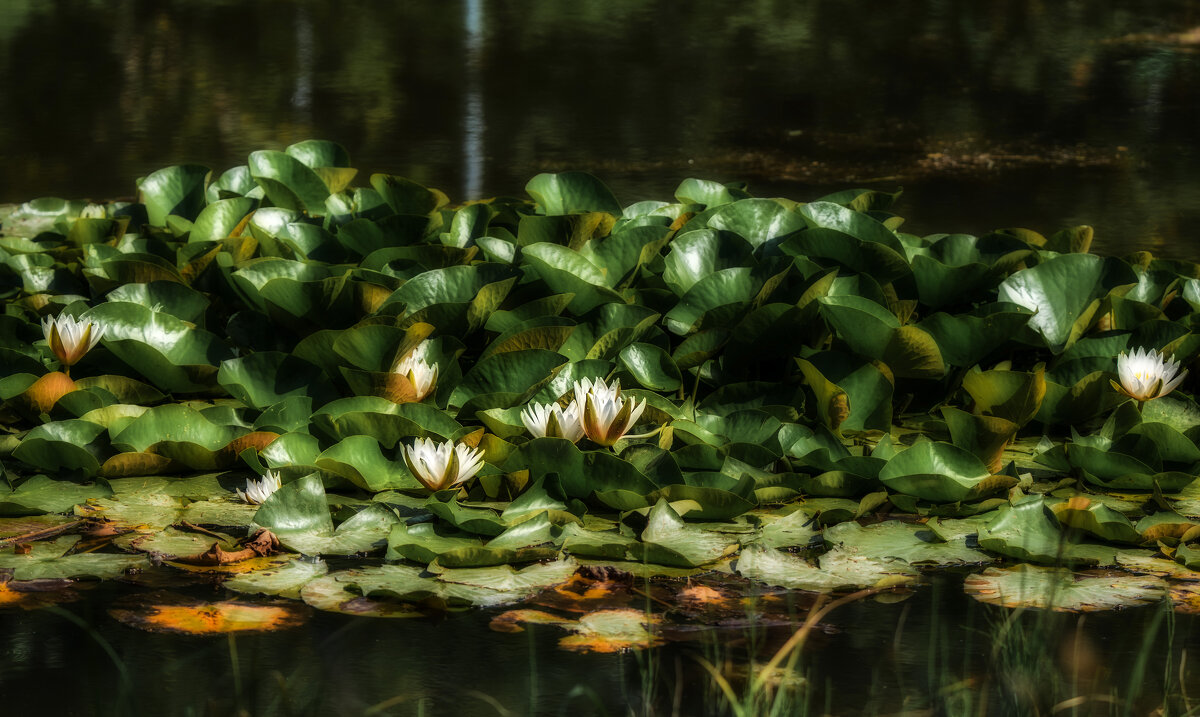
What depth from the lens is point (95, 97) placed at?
19.7 ft

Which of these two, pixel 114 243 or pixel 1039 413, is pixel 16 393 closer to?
pixel 114 243

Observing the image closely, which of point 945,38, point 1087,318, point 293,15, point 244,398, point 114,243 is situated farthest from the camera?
point 293,15

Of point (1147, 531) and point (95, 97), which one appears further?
point (95, 97)

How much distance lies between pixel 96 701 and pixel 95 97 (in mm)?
5280

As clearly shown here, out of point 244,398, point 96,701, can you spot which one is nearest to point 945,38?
point 244,398

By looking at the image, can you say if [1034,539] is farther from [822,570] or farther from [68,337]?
[68,337]

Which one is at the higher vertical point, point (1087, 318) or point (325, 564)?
point (1087, 318)

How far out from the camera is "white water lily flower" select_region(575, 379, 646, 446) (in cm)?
190

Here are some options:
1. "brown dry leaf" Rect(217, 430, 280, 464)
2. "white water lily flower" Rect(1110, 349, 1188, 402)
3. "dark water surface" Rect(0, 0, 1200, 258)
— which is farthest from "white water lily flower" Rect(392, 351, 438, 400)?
"dark water surface" Rect(0, 0, 1200, 258)

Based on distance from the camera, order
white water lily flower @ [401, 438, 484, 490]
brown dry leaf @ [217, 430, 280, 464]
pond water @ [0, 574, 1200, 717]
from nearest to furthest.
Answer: pond water @ [0, 574, 1200, 717], white water lily flower @ [401, 438, 484, 490], brown dry leaf @ [217, 430, 280, 464]

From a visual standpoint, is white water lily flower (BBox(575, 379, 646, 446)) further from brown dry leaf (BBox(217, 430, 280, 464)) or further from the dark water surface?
the dark water surface

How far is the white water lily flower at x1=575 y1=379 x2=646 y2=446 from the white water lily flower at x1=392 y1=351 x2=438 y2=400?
36 cm

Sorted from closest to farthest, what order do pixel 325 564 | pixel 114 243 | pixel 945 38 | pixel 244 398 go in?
pixel 325 564, pixel 244 398, pixel 114 243, pixel 945 38

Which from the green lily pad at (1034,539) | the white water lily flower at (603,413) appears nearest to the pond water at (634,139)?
the green lily pad at (1034,539)
